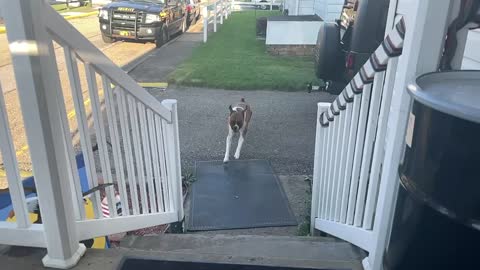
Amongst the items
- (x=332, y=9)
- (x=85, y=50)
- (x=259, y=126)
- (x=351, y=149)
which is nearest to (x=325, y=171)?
(x=351, y=149)

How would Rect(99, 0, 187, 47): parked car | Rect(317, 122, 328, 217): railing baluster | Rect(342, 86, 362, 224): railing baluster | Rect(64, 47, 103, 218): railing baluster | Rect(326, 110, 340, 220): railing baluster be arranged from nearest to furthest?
1. Rect(64, 47, 103, 218): railing baluster
2. Rect(342, 86, 362, 224): railing baluster
3. Rect(326, 110, 340, 220): railing baluster
4. Rect(317, 122, 328, 217): railing baluster
5. Rect(99, 0, 187, 47): parked car

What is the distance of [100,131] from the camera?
2203mm

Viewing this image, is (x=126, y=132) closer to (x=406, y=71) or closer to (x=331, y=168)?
(x=331, y=168)

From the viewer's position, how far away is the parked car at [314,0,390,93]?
504 cm

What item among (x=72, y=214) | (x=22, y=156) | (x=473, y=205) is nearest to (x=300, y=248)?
(x=72, y=214)

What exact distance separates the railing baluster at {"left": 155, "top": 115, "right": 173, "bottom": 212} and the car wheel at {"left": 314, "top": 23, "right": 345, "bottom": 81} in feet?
10.4

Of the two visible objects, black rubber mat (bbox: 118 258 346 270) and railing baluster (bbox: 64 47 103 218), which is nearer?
railing baluster (bbox: 64 47 103 218)

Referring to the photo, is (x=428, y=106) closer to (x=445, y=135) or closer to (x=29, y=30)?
(x=445, y=135)

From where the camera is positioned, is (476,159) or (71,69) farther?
(71,69)

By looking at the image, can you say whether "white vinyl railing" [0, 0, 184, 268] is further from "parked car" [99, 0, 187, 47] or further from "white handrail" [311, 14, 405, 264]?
"parked car" [99, 0, 187, 47]

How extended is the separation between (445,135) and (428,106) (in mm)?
110

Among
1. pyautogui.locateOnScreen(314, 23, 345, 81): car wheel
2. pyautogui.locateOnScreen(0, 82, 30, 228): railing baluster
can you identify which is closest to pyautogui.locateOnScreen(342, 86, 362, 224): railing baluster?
pyautogui.locateOnScreen(0, 82, 30, 228): railing baluster

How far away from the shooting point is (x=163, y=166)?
3.21 metres

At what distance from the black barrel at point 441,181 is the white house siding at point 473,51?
1.34 m
